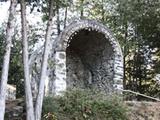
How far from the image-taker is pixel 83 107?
12.0 metres

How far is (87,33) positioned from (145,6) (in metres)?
3.91

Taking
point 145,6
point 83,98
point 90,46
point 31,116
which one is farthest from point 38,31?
point 31,116

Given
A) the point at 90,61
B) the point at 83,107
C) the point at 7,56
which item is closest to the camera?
the point at 7,56

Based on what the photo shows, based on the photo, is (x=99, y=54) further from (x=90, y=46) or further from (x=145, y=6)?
(x=145, y=6)

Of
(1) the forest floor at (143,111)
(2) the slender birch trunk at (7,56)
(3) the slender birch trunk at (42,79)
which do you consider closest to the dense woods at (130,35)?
(1) the forest floor at (143,111)

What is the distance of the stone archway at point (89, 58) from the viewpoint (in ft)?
49.9

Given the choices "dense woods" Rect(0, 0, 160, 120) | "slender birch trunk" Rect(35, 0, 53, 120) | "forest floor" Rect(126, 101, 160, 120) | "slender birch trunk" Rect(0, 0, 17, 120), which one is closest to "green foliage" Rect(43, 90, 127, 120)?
"forest floor" Rect(126, 101, 160, 120)

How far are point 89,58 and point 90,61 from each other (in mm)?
148

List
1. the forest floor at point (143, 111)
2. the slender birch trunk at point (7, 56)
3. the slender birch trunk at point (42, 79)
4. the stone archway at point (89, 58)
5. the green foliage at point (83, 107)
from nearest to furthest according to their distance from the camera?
the slender birch trunk at point (7, 56) < the slender birch trunk at point (42, 79) < the green foliage at point (83, 107) < the forest floor at point (143, 111) < the stone archway at point (89, 58)

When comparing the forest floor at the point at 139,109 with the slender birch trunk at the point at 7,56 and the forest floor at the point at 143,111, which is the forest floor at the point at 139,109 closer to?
the forest floor at the point at 143,111

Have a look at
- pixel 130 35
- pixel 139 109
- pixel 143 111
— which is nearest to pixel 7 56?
pixel 139 109

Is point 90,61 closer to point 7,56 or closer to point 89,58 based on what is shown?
point 89,58

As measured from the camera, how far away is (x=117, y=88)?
52.8 ft

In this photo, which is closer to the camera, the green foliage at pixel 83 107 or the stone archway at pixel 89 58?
the green foliage at pixel 83 107
